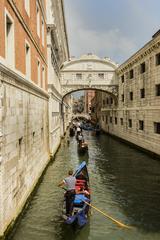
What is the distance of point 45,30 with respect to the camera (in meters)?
18.1

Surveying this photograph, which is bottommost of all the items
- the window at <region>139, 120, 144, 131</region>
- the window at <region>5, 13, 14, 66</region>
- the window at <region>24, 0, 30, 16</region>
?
the window at <region>139, 120, 144, 131</region>

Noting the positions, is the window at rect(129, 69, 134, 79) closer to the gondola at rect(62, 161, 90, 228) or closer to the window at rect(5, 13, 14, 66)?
the gondola at rect(62, 161, 90, 228)


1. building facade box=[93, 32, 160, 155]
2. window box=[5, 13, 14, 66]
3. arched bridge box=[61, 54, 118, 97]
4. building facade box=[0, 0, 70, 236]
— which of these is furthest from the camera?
arched bridge box=[61, 54, 118, 97]

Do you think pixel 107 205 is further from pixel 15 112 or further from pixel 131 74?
Result: pixel 131 74

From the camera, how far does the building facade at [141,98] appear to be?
19844 mm

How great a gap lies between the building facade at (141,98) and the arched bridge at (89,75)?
124 centimetres

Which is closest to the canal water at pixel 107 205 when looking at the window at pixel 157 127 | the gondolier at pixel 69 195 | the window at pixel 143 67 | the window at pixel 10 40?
the gondolier at pixel 69 195

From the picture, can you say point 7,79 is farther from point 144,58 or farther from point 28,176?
point 144,58

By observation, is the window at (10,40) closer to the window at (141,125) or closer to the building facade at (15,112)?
the building facade at (15,112)

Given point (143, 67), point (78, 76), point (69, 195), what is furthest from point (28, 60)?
point (78, 76)

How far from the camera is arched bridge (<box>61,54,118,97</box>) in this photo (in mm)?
33281

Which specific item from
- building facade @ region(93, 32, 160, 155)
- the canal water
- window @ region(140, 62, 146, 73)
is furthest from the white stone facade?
window @ region(140, 62, 146, 73)

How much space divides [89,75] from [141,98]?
11.2m

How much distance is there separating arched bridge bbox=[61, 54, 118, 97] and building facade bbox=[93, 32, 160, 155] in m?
1.24
